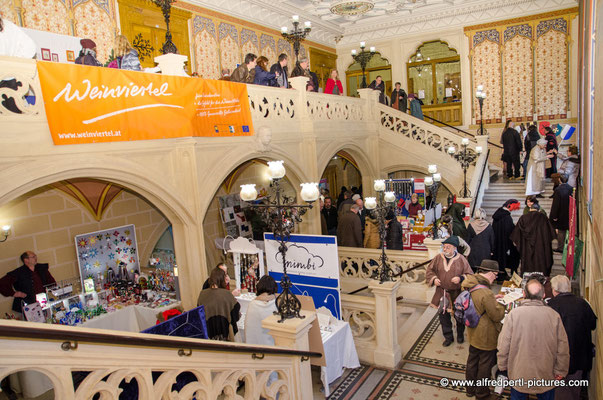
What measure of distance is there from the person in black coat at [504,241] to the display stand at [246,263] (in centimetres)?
505

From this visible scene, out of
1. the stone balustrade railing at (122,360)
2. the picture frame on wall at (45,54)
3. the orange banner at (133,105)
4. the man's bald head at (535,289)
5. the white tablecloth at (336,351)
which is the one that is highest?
the picture frame on wall at (45,54)

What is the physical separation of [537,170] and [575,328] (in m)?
9.37

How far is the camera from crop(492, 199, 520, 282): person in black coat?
375 inches

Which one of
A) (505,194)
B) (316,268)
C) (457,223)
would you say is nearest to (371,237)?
(457,223)

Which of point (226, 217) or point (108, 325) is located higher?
point (226, 217)

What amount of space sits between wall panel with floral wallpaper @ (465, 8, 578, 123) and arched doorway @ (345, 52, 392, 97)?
3651 mm

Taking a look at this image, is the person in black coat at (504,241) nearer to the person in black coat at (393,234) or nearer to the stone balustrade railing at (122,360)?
the person in black coat at (393,234)

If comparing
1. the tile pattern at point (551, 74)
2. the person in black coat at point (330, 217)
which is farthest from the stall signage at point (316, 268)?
the tile pattern at point (551, 74)

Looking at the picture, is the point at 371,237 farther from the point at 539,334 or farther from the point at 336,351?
the point at 539,334

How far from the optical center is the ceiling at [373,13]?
49.7ft

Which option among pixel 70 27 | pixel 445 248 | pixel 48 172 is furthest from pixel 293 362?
pixel 70 27

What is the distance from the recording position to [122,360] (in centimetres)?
209

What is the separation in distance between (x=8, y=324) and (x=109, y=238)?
29.4ft

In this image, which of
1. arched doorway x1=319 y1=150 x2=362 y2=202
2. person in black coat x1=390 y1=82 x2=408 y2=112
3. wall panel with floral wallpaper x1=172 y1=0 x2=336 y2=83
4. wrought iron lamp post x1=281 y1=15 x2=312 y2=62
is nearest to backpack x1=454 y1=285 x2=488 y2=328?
wrought iron lamp post x1=281 y1=15 x2=312 y2=62
